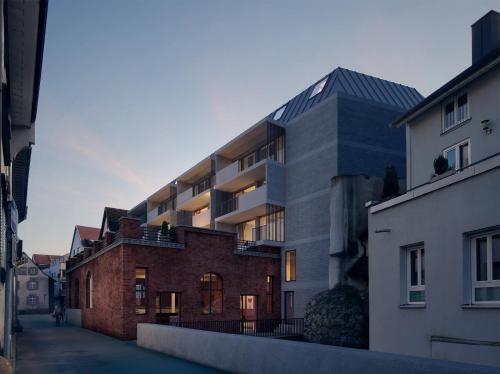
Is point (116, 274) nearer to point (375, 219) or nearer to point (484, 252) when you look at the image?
point (375, 219)

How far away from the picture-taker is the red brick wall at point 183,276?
22500mm

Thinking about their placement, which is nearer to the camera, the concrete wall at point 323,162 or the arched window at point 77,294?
the concrete wall at point 323,162

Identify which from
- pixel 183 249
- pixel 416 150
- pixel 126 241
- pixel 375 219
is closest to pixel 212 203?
pixel 183 249

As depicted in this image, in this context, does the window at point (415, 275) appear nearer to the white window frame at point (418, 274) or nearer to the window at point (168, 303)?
the white window frame at point (418, 274)

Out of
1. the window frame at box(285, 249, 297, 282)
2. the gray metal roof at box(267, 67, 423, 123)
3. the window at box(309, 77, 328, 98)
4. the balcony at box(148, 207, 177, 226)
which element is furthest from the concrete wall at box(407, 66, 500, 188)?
the balcony at box(148, 207, 177, 226)

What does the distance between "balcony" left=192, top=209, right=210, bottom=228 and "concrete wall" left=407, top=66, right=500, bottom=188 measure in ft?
64.9

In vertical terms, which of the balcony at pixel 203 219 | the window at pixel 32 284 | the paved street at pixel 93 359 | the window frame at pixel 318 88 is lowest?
the window at pixel 32 284

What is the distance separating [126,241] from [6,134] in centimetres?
1491

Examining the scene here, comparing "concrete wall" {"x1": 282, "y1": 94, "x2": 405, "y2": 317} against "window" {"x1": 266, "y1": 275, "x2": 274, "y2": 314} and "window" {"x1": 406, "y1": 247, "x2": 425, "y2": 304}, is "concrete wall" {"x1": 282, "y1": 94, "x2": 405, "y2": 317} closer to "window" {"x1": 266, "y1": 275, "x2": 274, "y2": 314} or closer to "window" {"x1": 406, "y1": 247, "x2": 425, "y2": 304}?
"window" {"x1": 266, "y1": 275, "x2": 274, "y2": 314}

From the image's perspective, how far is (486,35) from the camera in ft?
61.5

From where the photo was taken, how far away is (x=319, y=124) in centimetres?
2719

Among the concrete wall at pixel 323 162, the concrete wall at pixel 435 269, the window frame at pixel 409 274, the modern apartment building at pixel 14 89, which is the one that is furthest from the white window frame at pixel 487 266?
the concrete wall at pixel 323 162

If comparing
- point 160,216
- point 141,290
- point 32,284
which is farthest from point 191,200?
point 32,284

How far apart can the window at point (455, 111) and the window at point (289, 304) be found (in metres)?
14.4
